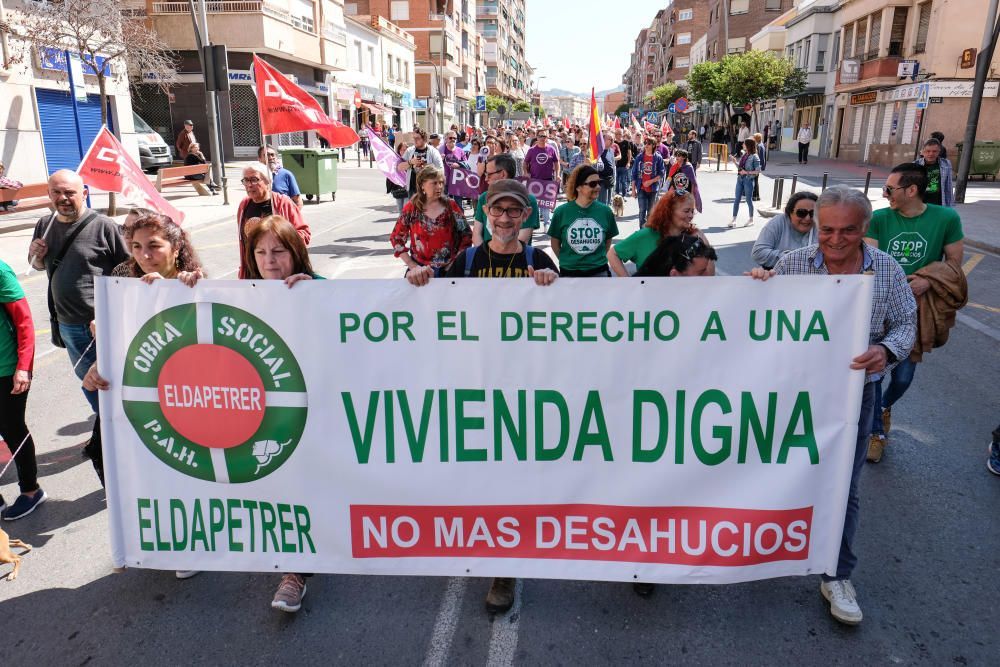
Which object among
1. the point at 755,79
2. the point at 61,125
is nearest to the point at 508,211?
the point at 61,125

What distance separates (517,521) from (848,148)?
1687 inches

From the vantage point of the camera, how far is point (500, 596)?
319cm

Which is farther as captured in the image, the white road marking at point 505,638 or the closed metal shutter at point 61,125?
the closed metal shutter at point 61,125

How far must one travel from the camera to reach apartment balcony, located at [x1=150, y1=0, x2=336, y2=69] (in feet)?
101

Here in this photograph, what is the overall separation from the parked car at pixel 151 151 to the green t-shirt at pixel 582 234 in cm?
2095

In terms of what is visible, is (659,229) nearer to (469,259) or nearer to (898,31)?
(469,259)

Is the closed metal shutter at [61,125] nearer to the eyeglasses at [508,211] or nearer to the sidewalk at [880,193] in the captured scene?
the sidewalk at [880,193]

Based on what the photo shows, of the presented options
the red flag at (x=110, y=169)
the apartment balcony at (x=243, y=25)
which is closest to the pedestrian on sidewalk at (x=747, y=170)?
the red flag at (x=110, y=169)

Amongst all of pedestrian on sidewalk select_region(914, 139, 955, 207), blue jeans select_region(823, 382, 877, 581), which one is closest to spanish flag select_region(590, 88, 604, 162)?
pedestrian on sidewalk select_region(914, 139, 955, 207)

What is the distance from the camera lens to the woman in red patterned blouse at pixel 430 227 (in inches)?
215

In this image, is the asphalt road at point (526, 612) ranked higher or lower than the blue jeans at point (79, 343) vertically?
lower

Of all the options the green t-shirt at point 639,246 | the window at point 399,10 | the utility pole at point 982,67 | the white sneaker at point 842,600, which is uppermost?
the window at point 399,10

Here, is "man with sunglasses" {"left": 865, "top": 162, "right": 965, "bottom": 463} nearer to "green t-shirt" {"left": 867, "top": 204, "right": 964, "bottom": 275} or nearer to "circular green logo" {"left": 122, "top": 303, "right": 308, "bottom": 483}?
"green t-shirt" {"left": 867, "top": 204, "right": 964, "bottom": 275}

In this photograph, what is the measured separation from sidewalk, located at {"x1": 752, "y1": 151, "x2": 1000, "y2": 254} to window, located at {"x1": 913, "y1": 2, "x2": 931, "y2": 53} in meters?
5.41
